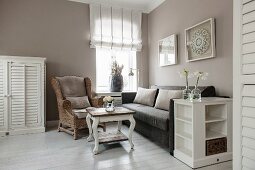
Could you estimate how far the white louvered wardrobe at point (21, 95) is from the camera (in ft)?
10.6

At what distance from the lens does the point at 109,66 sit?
4.58 meters

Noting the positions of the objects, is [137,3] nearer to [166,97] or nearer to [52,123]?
[166,97]

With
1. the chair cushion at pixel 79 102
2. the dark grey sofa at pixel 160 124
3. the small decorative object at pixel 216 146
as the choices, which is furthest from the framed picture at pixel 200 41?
the chair cushion at pixel 79 102

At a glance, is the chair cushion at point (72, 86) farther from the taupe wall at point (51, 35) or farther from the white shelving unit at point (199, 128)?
the white shelving unit at point (199, 128)

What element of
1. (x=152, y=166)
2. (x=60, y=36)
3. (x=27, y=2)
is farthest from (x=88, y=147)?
(x=27, y=2)

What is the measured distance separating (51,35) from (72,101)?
1.58 meters

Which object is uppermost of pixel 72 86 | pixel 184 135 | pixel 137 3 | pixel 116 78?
pixel 137 3

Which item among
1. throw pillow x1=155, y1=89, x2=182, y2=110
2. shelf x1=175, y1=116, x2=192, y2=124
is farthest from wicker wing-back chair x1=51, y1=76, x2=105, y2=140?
shelf x1=175, y1=116, x2=192, y2=124

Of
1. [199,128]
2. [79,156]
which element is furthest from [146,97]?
[79,156]

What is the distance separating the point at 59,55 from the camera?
4059 millimetres

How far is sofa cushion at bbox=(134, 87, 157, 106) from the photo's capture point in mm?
3576
